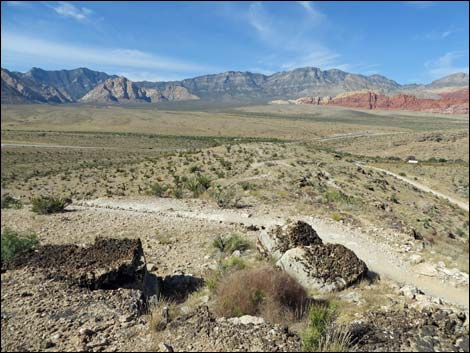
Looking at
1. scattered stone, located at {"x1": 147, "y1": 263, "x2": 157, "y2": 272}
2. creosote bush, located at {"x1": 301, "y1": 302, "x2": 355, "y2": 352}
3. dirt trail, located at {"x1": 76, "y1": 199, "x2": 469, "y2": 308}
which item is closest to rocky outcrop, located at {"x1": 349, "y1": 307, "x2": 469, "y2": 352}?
creosote bush, located at {"x1": 301, "y1": 302, "x2": 355, "y2": 352}

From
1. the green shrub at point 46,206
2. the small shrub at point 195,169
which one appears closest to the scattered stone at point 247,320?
the green shrub at point 46,206

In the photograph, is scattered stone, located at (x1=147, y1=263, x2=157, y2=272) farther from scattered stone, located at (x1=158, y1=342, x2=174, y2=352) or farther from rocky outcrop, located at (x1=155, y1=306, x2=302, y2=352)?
scattered stone, located at (x1=158, y1=342, x2=174, y2=352)

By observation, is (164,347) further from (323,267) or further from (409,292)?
(409,292)

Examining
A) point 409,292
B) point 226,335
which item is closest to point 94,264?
point 226,335

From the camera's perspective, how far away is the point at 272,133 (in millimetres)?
110125

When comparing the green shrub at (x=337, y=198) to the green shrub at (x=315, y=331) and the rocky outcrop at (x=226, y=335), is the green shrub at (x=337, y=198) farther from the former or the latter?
the rocky outcrop at (x=226, y=335)

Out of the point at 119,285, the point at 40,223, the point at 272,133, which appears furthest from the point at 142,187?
the point at 272,133

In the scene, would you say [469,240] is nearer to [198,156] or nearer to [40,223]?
[40,223]

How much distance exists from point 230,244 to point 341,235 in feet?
15.5

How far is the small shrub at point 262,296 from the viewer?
6.05m

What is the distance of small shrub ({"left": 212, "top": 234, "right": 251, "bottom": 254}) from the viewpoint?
10828mm

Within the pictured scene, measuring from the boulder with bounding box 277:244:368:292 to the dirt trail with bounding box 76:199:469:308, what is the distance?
1703 millimetres

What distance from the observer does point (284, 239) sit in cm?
992

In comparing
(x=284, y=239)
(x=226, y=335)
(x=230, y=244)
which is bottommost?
(x=230, y=244)
